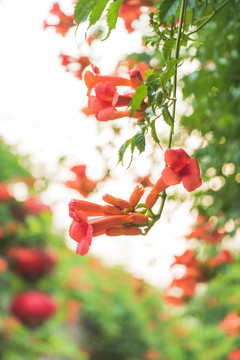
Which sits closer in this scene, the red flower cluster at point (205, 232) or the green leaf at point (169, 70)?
the green leaf at point (169, 70)

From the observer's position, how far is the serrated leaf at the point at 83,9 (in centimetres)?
66

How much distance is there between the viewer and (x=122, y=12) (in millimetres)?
1168

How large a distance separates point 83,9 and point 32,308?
10.8 feet

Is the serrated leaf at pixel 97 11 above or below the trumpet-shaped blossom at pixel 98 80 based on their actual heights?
below

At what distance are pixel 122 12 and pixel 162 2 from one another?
1.70ft

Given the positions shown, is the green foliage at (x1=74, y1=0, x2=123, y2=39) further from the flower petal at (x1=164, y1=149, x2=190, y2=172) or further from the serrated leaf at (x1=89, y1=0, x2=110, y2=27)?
the flower petal at (x1=164, y1=149, x2=190, y2=172)

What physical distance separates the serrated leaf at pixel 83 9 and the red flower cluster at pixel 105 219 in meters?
0.31

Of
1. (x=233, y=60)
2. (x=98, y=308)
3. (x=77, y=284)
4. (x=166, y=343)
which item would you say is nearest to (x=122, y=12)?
(x=233, y=60)

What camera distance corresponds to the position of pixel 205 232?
1921 mm

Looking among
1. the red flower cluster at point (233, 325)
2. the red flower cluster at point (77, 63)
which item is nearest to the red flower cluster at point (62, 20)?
the red flower cluster at point (77, 63)

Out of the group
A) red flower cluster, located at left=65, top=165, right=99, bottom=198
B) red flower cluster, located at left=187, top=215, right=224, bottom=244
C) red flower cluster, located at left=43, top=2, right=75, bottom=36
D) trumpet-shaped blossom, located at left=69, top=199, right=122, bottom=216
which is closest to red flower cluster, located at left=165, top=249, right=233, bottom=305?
A: red flower cluster, located at left=187, top=215, right=224, bottom=244

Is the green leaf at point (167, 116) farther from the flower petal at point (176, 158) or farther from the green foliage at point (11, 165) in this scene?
the green foliage at point (11, 165)

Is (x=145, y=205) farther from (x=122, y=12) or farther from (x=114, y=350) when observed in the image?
(x=114, y=350)

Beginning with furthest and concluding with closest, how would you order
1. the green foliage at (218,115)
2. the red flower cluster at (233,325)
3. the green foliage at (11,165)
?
the green foliage at (11,165) → the red flower cluster at (233,325) → the green foliage at (218,115)
